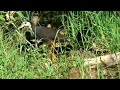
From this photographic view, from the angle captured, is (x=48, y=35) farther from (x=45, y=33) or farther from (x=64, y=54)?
(x=64, y=54)

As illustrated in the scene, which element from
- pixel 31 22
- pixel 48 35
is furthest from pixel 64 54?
pixel 31 22

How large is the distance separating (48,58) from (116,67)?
0.84 m

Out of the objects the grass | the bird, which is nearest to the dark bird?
the bird

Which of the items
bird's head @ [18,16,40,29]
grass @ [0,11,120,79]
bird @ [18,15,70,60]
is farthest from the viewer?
Answer: bird's head @ [18,16,40,29]

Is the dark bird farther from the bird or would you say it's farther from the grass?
the grass

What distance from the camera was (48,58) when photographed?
11.8 feet

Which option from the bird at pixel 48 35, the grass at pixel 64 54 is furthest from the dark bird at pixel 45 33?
the grass at pixel 64 54

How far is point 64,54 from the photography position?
3.58 metres

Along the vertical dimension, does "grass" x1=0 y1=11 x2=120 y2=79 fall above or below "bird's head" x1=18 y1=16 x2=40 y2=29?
below

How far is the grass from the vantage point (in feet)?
10.3

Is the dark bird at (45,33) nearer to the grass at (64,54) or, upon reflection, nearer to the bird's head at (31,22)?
the bird's head at (31,22)

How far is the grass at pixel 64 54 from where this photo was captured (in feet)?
10.3
